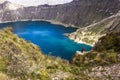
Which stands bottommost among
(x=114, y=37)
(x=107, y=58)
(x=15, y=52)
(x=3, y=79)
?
(x=3, y=79)

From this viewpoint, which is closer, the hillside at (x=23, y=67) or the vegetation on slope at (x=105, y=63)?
the hillside at (x=23, y=67)

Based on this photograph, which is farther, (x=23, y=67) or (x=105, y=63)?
(x=105, y=63)

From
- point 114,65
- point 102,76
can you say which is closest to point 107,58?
point 114,65

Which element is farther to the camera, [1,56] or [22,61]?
[1,56]

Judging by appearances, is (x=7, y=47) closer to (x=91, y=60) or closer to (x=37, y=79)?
(x=37, y=79)

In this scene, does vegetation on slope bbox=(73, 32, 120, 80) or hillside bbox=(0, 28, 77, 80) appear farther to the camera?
vegetation on slope bbox=(73, 32, 120, 80)

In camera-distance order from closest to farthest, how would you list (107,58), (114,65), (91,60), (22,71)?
(22,71), (114,65), (107,58), (91,60)

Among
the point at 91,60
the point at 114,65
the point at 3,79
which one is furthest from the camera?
the point at 91,60

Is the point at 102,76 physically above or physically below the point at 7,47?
below

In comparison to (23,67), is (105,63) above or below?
above
